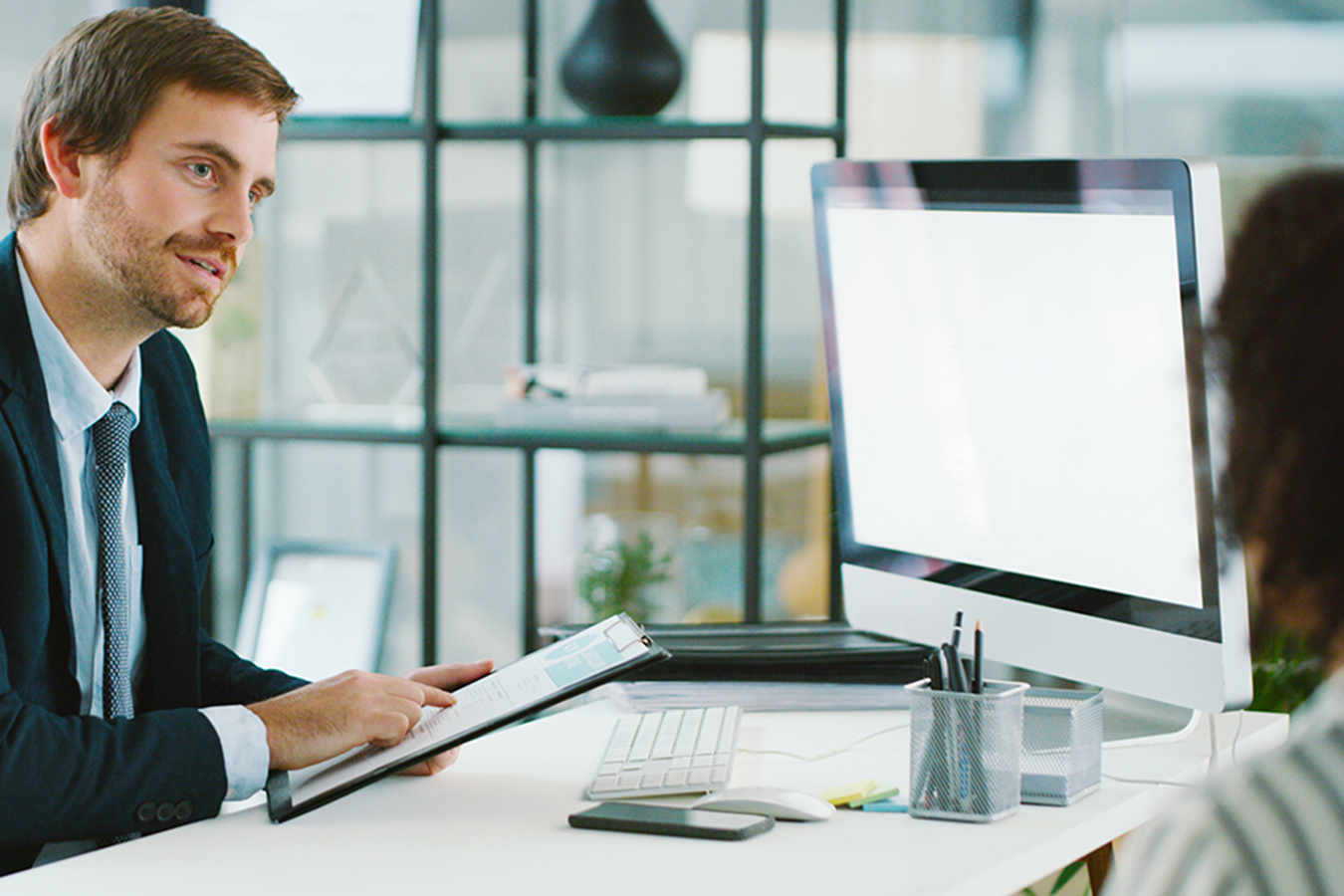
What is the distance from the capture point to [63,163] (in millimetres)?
Answer: 1537

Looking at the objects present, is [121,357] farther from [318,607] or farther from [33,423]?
[318,607]

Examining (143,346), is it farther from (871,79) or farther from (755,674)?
(871,79)

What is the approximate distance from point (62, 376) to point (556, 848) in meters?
0.74

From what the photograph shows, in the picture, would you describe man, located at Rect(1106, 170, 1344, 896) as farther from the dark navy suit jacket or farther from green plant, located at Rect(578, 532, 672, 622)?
green plant, located at Rect(578, 532, 672, 622)

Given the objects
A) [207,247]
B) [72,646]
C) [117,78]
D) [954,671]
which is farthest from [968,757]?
[117,78]

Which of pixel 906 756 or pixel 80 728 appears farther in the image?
pixel 906 756

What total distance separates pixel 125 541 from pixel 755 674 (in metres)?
0.70

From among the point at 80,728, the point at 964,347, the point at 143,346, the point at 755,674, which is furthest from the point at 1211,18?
the point at 80,728

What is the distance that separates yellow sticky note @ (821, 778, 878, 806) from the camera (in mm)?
1256

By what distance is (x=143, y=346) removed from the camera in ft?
5.45

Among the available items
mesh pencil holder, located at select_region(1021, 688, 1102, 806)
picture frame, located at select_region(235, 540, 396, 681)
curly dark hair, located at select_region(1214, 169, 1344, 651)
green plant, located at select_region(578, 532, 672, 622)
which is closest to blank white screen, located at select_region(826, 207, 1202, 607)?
mesh pencil holder, located at select_region(1021, 688, 1102, 806)

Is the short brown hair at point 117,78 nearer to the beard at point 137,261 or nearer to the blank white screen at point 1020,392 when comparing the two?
the beard at point 137,261

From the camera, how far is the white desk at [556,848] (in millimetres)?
1056

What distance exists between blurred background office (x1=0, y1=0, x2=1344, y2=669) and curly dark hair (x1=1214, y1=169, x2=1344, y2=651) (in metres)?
1.75
